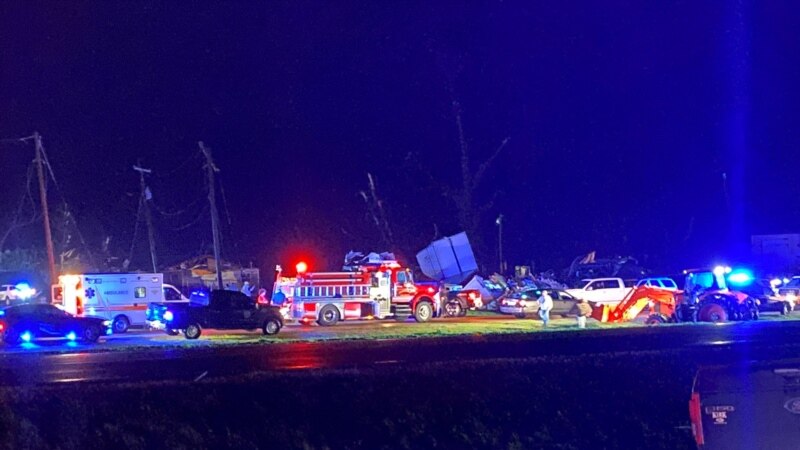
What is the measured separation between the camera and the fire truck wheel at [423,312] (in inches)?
1414

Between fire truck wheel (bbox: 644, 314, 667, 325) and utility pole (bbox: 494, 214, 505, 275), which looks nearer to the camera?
fire truck wheel (bbox: 644, 314, 667, 325)

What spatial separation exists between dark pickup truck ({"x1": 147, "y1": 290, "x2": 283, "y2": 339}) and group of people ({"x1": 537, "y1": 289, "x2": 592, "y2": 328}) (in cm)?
910

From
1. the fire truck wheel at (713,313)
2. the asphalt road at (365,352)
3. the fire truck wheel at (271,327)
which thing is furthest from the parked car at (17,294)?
the fire truck wheel at (713,313)

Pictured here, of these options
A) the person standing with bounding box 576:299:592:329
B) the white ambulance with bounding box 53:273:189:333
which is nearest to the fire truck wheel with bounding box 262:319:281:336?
the white ambulance with bounding box 53:273:189:333

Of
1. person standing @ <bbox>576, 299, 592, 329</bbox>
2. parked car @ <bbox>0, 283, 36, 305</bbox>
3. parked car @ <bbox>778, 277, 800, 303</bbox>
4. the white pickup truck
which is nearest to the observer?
person standing @ <bbox>576, 299, 592, 329</bbox>

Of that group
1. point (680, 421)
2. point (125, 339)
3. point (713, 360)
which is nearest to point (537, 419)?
point (680, 421)

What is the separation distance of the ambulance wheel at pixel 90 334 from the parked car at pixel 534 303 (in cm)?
1610

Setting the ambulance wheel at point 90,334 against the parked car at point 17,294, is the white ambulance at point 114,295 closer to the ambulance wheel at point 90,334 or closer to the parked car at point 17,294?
the ambulance wheel at point 90,334

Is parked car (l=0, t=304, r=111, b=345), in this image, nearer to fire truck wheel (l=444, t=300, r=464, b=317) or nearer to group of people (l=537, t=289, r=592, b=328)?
fire truck wheel (l=444, t=300, r=464, b=317)

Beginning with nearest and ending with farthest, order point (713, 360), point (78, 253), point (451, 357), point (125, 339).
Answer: point (713, 360) < point (451, 357) < point (125, 339) < point (78, 253)

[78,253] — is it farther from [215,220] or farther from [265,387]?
[265,387]

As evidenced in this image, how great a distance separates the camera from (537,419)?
41.9 ft

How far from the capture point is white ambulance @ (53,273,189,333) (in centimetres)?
3256

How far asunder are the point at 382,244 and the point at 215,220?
28410 millimetres
